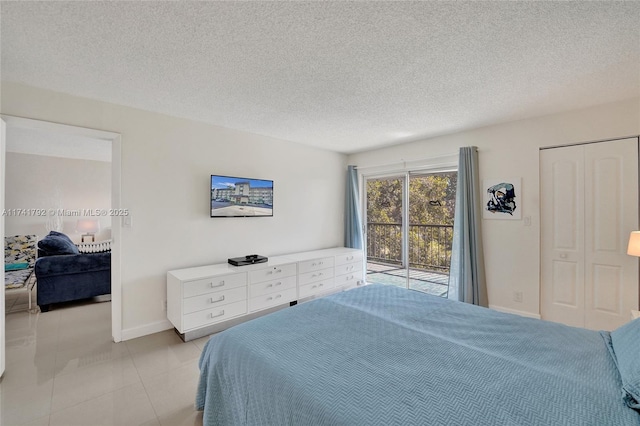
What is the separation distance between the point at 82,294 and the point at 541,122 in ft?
21.0

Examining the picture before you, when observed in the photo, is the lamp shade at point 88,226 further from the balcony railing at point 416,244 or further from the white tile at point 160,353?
the balcony railing at point 416,244

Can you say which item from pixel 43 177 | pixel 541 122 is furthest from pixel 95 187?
pixel 541 122

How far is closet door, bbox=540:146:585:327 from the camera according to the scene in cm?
297

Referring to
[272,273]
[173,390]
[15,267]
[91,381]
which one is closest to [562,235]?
[272,273]

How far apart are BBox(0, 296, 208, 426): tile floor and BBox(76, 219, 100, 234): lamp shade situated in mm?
3167

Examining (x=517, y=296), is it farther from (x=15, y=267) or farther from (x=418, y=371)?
(x=15, y=267)

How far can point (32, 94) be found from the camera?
245 cm

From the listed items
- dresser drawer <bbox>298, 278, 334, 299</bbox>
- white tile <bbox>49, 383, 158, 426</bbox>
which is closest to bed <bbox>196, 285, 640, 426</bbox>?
white tile <bbox>49, 383, 158, 426</bbox>

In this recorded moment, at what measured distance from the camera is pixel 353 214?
5.05 meters

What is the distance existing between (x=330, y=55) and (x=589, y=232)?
3214mm

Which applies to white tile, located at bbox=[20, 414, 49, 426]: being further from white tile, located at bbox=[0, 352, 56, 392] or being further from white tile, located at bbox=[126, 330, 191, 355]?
white tile, located at bbox=[126, 330, 191, 355]

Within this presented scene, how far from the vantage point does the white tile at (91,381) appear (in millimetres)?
1976

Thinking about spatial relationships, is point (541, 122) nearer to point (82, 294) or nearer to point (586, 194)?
point (586, 194)

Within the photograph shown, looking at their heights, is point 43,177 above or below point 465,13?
below
